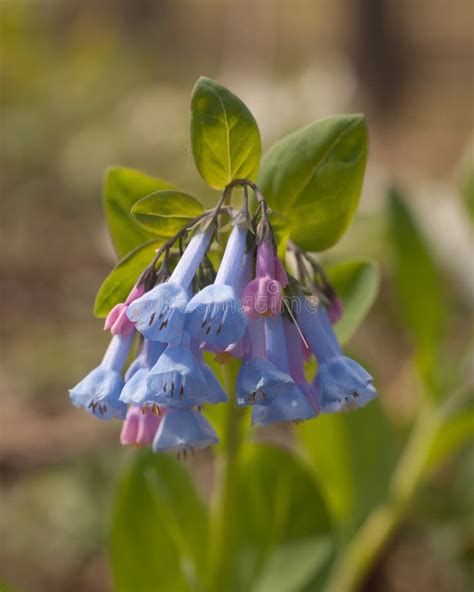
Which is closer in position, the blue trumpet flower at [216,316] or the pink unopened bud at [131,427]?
the blue trumpet flower at [216,316]

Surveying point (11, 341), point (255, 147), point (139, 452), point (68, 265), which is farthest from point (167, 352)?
point (68, 265)

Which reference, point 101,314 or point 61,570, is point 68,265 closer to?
point 61,570

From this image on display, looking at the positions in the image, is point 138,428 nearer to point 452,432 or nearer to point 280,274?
point 280,274

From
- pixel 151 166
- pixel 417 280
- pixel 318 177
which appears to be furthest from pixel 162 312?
pixel 151 166

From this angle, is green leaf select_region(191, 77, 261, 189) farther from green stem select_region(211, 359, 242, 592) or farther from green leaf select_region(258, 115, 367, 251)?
green stem select_region(211, 359, 242, 592)

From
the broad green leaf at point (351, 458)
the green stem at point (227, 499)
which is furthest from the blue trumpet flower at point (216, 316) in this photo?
the broad green leaf at point (351, 458)

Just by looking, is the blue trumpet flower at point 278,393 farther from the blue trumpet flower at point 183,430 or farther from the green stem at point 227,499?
the green stem at point 227,499
